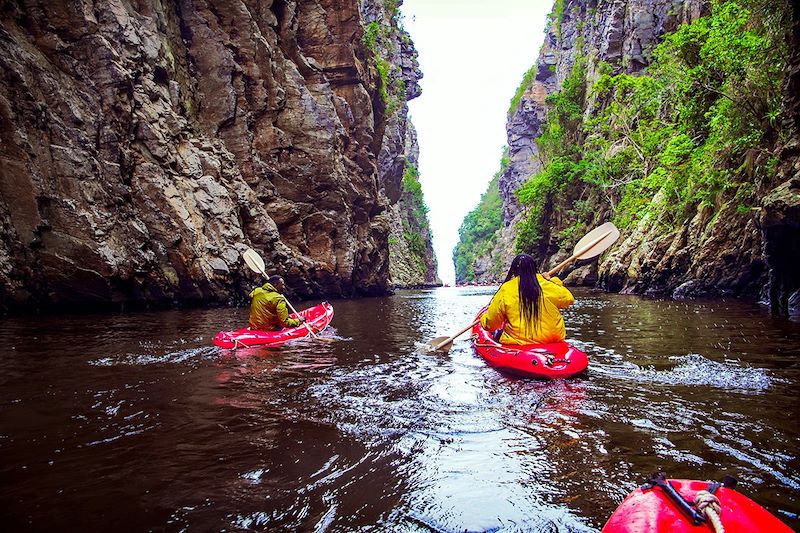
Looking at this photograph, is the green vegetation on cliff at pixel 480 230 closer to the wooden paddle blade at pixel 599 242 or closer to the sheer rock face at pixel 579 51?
the sheer rock face at pixel 579 51

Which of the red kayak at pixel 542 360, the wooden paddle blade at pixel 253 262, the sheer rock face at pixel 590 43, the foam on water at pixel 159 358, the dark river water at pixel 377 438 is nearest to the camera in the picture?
the dark river water at pixel 377 438

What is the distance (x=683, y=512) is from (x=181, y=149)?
18.3 meters

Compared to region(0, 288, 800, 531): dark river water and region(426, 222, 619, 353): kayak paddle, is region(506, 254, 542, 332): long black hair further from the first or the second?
region(426, 222, 619, 353): kayak paddle

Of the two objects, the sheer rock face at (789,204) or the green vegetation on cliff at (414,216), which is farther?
the green vegetation on cliff at (414,216)

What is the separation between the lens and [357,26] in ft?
81.7

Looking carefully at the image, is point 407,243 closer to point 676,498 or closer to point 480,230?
point 480,230

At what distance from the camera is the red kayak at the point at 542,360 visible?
4965mm

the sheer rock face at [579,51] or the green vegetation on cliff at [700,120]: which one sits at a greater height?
the sheer rock face at [579,51]

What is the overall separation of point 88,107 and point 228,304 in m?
7.48

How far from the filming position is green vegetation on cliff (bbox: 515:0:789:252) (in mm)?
11008

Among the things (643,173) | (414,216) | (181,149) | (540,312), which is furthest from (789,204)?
(414,216)

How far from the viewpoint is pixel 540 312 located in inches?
213

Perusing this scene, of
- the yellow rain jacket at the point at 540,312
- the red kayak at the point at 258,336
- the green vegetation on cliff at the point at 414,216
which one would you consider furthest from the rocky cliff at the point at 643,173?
the green vegetation on cliff at the point at 414,216

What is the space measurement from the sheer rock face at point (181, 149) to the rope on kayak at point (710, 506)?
14561mm
